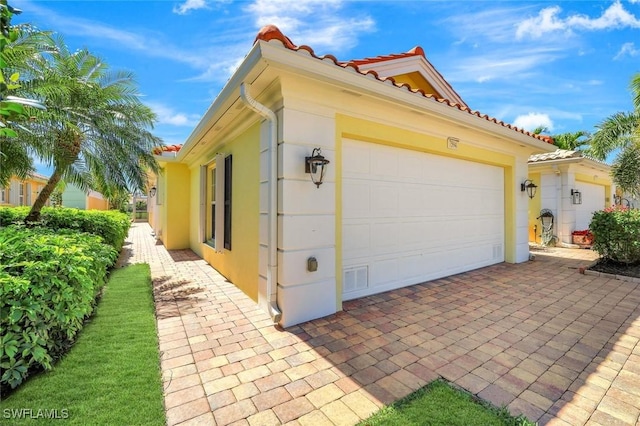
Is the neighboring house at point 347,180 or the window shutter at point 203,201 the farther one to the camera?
the window shutter at point 203,201

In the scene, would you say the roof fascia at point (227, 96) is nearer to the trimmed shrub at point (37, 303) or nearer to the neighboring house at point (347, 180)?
the neighboring house at point (347, 180)

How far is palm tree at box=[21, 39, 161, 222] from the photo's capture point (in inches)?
229

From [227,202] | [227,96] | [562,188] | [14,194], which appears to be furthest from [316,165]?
[14,194]

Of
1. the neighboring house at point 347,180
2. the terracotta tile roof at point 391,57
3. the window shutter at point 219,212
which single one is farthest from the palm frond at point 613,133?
the window shutter at point 219,212

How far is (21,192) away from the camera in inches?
818

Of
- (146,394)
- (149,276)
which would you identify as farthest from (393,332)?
(149,276)

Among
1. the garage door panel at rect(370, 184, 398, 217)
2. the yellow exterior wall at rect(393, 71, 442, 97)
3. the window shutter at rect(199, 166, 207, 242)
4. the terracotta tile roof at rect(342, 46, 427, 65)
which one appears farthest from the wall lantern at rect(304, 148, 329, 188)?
the window shutter at rect(199, 166, 207, 242)

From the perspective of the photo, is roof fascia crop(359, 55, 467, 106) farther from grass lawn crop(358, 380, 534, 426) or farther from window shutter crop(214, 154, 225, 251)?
grass lawn crop(358, 380, 534, 426)

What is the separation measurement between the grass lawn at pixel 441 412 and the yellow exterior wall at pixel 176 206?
10.8m

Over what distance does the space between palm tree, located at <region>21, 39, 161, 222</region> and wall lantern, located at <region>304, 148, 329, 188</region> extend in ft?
16.4

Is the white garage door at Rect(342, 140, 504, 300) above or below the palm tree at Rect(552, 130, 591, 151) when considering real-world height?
below

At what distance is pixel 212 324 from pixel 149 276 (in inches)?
141

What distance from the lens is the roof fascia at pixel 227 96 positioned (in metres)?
3.55

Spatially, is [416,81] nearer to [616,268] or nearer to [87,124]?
[616,268]
